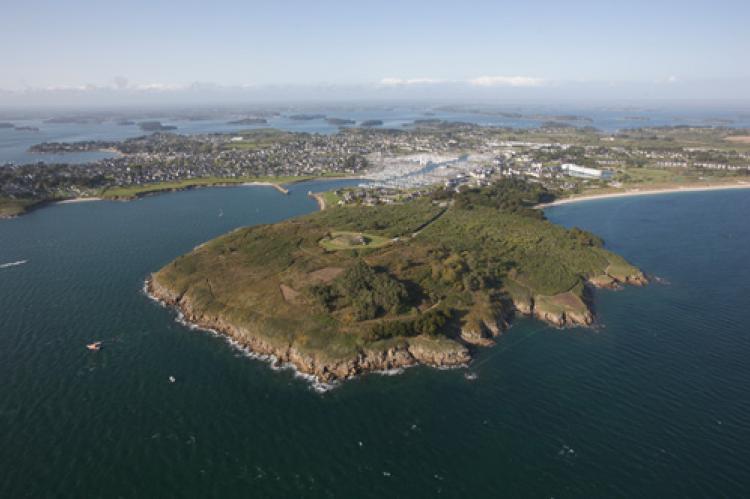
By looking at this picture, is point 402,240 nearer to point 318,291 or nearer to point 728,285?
point 318,291

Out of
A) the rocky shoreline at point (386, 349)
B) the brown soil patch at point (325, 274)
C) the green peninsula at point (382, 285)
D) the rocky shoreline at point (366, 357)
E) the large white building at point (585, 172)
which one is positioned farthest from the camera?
the large white building at point (585, 172)

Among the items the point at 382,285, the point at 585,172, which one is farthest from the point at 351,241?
the point at 585,172

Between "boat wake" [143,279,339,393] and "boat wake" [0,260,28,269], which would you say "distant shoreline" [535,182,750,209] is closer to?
"boat wake" [143,279,339,393]

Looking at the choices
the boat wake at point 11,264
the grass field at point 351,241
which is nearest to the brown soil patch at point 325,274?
the grass field at point 351,241

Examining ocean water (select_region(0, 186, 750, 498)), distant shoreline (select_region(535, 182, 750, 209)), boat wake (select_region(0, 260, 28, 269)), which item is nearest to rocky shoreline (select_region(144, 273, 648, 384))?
ocean water (select_region(0, 186, 750, 498))

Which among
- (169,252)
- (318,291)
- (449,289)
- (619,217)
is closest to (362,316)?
(318,291)

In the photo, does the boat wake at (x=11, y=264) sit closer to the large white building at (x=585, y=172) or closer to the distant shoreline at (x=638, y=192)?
the distant shoreline at (x=638, y=192)

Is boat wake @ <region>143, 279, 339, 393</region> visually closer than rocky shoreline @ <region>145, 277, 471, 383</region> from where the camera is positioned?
Yes
